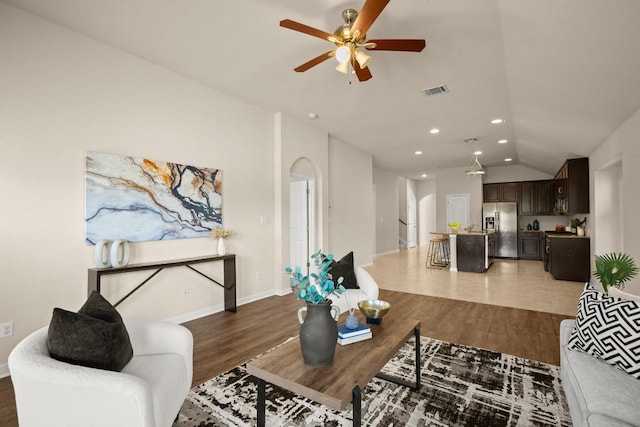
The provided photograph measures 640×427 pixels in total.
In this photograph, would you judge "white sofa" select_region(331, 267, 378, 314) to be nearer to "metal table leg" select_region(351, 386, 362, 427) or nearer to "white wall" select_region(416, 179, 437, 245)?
"metal table leg" select_region(351, 386, 362, 427)

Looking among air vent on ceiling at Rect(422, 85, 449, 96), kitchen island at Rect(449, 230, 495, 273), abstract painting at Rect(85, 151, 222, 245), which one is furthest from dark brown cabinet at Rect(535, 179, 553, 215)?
abstract painting at Rect(85, 151, 222, 245)

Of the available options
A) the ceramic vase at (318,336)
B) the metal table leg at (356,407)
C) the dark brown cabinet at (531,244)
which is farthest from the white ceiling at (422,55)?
the dark brown cabinet at (531,244)

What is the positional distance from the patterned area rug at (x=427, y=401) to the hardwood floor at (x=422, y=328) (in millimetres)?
331

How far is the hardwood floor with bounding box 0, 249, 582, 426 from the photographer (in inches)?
109

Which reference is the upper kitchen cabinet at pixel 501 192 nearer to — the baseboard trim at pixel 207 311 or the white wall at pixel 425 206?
the white wall at pixel 425 206

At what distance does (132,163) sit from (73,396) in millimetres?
2723

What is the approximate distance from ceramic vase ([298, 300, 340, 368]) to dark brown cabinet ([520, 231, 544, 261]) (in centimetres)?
948

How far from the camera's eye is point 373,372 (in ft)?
5.40

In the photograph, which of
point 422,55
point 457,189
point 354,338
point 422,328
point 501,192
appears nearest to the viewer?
point 354,338

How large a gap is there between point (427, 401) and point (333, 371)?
934 mm

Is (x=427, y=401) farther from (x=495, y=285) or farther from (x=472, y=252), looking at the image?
(x=472, y=252)

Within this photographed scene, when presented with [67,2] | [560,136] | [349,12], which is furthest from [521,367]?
[67,2]

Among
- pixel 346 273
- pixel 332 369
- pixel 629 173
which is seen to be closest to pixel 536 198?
pixel 629 173

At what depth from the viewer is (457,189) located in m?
10.1
